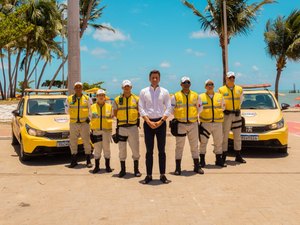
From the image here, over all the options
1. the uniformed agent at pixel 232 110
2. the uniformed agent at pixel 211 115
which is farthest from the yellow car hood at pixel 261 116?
the uniformed agent at pixel 211 115

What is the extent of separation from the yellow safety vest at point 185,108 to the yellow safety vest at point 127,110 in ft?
2.55

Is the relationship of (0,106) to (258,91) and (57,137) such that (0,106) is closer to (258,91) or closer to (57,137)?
(57,137)

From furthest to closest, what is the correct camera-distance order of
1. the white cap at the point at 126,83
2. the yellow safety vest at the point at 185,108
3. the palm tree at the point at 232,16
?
1. the palm tree at the point at 232,16
2. the yellow safety vest at the point at 185,108
3. the white cap at the point at 126,83

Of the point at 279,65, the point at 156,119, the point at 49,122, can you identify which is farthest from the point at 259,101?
A: the point at 279,65

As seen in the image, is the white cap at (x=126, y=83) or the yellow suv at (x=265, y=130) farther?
the yellow suv at (x=265, y=130)

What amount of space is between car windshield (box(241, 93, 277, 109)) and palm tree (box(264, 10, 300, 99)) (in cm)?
1940

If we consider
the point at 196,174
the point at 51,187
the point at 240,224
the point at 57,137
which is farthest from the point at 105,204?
the point at 57,137

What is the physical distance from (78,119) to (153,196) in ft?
9.14

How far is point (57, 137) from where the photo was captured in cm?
712

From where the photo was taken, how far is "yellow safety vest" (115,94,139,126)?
581cm

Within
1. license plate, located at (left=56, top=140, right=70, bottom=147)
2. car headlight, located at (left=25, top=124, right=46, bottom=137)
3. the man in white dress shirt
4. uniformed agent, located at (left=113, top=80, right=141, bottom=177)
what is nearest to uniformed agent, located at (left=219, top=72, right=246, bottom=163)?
the man in white dress shirt

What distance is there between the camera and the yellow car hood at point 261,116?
25.2 feet

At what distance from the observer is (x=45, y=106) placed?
329 inches

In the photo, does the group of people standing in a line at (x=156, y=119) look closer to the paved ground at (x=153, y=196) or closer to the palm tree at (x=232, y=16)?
the paved ground at (x=153, y=196)
